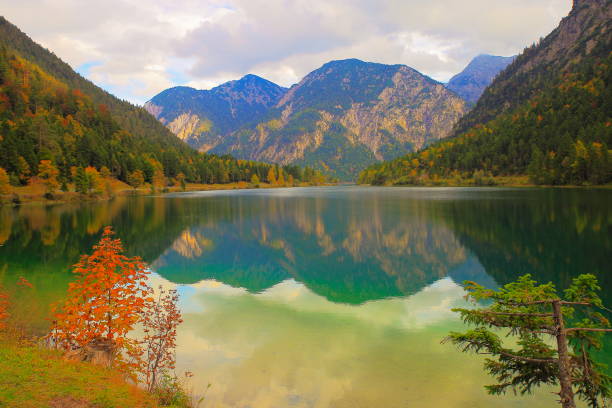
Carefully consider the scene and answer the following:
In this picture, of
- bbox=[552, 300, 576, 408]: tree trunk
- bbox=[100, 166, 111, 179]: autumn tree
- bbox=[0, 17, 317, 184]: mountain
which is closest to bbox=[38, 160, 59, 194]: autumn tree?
bbox=[0, 17, 317, 184]: mountain

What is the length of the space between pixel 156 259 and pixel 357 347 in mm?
21006

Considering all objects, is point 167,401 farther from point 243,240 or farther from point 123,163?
point 123,163

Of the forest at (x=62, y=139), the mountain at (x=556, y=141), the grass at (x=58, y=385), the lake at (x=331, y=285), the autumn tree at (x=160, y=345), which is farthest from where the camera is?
the mountain at (x=556, y=141)

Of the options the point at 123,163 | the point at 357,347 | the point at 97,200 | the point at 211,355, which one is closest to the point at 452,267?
the point at 357,347

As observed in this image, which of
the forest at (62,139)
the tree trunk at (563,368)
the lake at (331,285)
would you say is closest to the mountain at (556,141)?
the lake at (331,285)

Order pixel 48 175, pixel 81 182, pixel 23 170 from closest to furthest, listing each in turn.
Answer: pixel 23 170
pixel 48 175
pixel 81 182

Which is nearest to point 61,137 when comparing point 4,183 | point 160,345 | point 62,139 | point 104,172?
point 62,139

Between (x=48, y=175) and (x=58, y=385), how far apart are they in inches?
4176

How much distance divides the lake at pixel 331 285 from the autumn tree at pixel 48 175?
4764 centimetres

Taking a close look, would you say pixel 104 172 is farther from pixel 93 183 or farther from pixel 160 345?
pixel 160 345

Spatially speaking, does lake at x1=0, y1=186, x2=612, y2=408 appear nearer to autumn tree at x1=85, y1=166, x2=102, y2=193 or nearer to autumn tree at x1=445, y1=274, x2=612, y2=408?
autumn tree at x1=445, y1=274, x2=612, y2=408

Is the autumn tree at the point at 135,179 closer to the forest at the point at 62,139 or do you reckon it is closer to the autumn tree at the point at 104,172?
the forest at the point at 62,139

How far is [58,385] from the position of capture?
716cm

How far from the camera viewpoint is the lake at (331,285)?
34.3 ft
